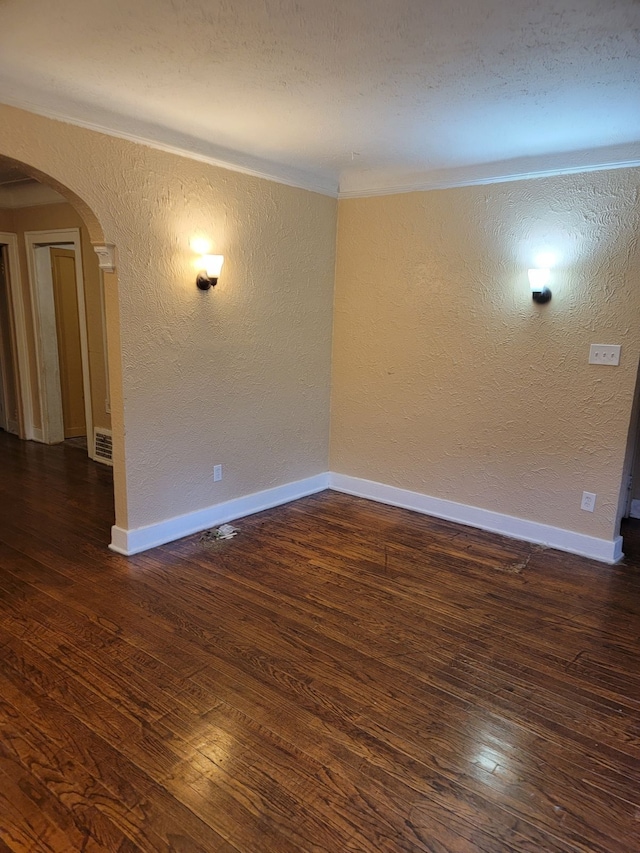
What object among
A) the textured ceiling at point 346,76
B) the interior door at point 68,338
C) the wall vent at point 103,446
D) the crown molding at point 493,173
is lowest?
the wall vent at point 103,446

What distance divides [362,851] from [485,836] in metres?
0.36

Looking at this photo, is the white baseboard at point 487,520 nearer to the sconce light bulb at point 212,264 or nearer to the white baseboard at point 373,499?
the white baseboard at point 373,499

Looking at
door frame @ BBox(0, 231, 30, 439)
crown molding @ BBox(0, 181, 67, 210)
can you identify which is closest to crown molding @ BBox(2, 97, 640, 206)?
crown molding @ BBox(0, 181, 67, 210)

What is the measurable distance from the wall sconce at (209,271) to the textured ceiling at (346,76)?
62cm

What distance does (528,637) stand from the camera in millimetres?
2633

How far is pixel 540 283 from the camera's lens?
338 centimetres

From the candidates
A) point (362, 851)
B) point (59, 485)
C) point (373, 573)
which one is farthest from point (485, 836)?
point (59, 485)

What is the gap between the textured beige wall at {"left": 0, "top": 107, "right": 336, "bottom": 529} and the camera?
9.77 feet

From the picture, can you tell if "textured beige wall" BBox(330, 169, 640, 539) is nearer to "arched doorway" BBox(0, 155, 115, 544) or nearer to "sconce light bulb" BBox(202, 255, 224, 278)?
"sconce light bulb" BBox(202, 255, 224, 278)

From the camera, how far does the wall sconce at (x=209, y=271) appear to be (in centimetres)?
337

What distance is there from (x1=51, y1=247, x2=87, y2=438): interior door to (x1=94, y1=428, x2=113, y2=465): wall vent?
37.2 inches

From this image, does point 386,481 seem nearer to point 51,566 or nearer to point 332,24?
point 51,566

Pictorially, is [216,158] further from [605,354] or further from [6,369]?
[6,369]

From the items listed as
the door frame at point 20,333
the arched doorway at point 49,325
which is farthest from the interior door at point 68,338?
the door frame at point 20,333
